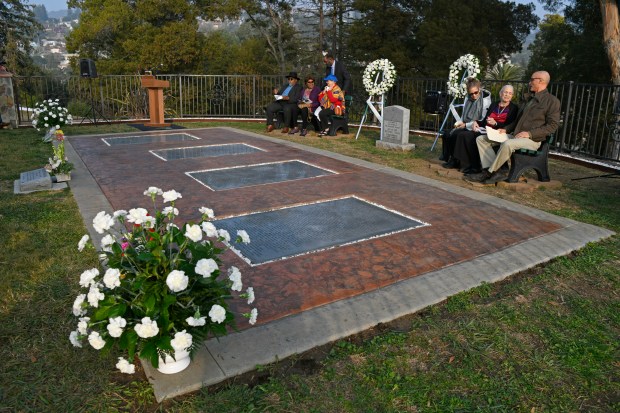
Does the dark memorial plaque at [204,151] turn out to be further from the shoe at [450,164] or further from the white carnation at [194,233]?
the white carnation at [194,233]

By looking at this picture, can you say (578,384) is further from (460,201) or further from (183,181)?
(183,181)

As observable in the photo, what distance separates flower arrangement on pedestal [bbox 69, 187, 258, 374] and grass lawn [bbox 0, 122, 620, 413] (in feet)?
0.74

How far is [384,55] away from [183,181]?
22755 mm

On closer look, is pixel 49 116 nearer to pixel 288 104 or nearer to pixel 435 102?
pixel 288 104

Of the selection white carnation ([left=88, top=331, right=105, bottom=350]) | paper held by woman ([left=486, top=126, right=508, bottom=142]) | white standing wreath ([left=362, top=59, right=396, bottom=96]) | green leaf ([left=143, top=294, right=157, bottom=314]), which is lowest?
white carnation ([left=88, top=331, right=105, bottom=350])

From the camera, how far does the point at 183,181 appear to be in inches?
257

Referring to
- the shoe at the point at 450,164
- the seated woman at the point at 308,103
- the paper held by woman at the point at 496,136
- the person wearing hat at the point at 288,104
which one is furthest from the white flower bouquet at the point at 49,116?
the paper held by woman at the point at 496,136

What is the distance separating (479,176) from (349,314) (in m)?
4.38

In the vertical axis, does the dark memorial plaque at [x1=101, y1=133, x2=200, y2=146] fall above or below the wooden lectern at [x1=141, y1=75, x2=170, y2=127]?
below

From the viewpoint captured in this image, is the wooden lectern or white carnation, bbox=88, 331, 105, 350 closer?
white carnation, bbox=88, 331, 105, 350

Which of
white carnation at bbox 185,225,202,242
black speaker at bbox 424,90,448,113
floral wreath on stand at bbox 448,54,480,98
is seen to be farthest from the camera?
black speaker at bbox 424,90,448,113

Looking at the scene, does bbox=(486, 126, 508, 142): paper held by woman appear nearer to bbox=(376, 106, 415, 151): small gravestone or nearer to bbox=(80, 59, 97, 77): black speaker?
bbox=(376, 106, 415, 151): small gravestone

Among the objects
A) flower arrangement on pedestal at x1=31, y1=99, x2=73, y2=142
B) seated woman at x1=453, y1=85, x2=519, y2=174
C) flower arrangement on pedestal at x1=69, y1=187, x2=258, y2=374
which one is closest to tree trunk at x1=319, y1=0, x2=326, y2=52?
flower arrangement on pedestal at x1=31, y1=99, x2=73, y2=142

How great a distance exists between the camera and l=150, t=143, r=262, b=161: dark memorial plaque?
28.2ft
